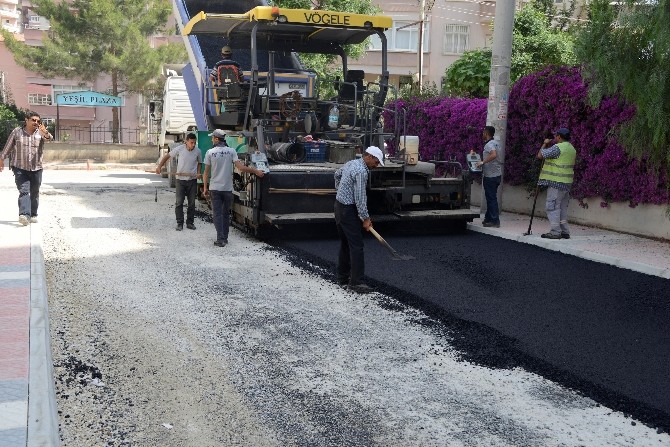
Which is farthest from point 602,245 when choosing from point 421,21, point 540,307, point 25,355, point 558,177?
point 421,21

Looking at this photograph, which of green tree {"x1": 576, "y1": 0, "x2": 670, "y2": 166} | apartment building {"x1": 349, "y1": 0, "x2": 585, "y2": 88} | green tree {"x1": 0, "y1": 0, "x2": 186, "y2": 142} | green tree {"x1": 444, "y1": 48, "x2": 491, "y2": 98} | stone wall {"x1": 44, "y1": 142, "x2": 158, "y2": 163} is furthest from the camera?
apartment building {"x1": 349, "y1": 0, "x2": 585, "y2": 88}

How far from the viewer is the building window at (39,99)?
40250 mm

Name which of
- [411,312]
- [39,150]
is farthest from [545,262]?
[39,150]

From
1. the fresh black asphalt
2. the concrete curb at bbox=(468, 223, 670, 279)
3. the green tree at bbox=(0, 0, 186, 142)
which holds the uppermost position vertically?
the green tree at bbox=(0, 0, 186, 142)

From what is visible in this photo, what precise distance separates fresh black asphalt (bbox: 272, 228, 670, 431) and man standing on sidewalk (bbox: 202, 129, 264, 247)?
762mm

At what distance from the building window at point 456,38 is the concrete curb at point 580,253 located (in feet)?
82.1

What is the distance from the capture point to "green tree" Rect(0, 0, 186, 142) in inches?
1137

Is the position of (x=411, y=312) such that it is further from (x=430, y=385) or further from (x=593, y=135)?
(x=593, y=135)

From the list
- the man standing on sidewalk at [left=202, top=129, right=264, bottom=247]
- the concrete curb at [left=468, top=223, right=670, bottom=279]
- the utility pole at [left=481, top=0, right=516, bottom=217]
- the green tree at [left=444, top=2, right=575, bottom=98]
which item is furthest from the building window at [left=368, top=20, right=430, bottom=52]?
the man standing on sidewalk at [left=202, top=129, right=264, bottom=247]

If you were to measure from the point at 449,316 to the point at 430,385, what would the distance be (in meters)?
1.67

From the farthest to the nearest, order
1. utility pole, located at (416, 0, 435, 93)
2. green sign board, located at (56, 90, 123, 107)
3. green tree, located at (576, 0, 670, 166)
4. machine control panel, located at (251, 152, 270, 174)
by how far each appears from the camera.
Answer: utility pole, located at (416, 0, 435, 93) → green sign board, located at (56, 90, 123, 107) → machine control panel, located at (251, 152, 270, 174) → green tree, located at (576, 0, 670, 166)

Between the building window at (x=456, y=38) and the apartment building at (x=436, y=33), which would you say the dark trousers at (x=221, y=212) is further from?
the building window at (x=456, y=38)

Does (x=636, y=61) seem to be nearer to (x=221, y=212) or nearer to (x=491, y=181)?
(x=491, y=181)

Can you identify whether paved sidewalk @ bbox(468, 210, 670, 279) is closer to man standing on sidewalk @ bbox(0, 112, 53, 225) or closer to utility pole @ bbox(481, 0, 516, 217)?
Answer: utility pole @ bbox(481, 0, 516, 217)
